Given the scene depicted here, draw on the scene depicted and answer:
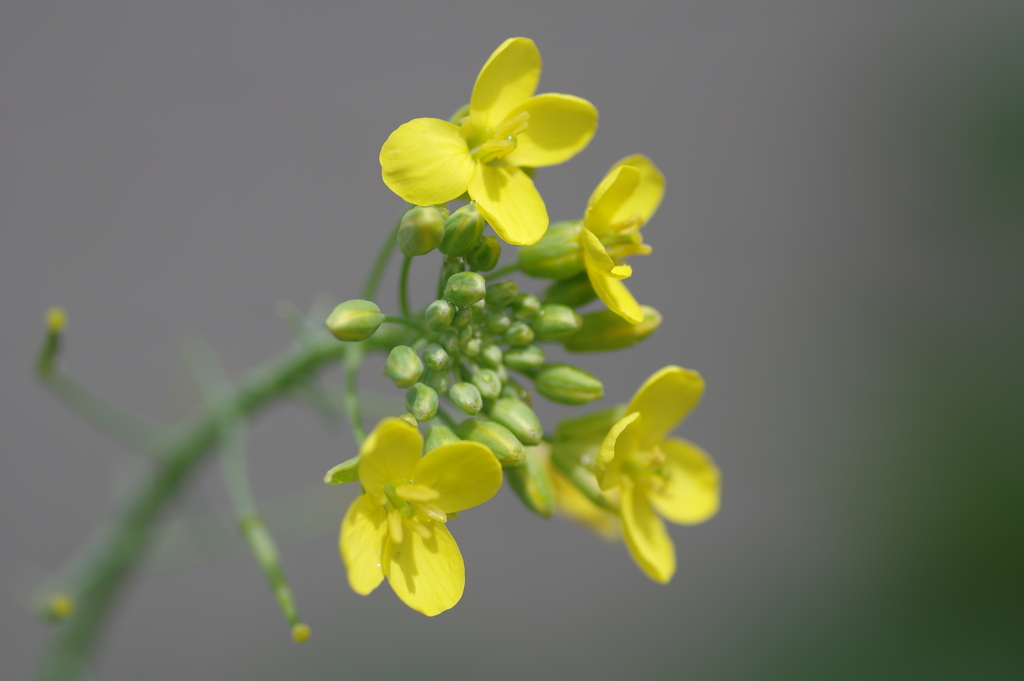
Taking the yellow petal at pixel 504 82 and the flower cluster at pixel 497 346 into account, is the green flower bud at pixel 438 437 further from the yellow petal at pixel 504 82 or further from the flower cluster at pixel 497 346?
the yellow petal at pixel 504 82

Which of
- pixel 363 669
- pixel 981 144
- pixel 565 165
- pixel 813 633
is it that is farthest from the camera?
pixel 981 144

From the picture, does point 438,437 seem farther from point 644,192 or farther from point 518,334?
point 644,192

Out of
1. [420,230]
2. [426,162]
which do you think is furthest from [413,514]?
[426,162]

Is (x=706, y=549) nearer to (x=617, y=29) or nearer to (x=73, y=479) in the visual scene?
(x=617, y=29)

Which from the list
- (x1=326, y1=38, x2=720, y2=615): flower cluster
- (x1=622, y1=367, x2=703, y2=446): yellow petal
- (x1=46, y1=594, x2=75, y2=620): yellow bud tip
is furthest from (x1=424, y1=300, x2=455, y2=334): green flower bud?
(x1=46, y1=594, x2=75, y2=620): yellow bud tip

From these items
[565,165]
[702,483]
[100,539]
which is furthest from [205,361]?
[565,165]
